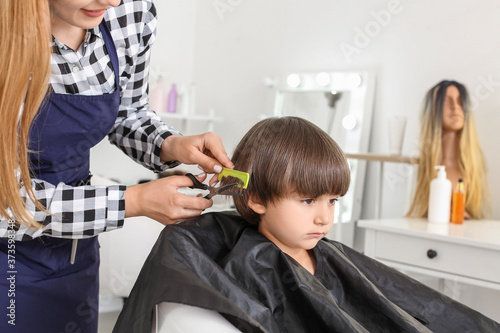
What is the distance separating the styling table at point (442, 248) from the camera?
2.07m

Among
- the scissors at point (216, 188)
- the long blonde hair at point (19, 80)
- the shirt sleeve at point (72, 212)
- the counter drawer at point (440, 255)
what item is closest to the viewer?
the long blonde hair at point (19, 80)

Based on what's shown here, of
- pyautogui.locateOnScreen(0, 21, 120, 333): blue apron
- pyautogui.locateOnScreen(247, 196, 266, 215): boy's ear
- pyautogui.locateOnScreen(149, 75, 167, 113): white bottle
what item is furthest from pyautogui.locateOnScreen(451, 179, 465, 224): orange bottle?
pyautogui.locateOnScreen(149, 75, 167, 113): white bottle

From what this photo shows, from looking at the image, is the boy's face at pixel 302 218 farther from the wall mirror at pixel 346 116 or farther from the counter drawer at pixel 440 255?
the wall mirror at pixel 346 116

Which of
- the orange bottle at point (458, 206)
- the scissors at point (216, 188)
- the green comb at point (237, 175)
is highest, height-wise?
the green comb at point (237, 175)

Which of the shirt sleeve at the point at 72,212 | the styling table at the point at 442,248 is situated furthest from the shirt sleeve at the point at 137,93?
A: the styling table at the point at 442,248

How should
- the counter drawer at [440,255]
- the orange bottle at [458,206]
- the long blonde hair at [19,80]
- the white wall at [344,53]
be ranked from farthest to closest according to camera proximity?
the white wall at [344,53] < the orange bottle at [458,206] < the counter drawer at [440,255] < the long blonde hair at [19,80]

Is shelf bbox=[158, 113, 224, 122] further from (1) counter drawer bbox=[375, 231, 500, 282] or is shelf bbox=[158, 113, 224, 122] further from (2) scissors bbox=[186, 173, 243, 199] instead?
(2) scissors bbox=[186, 173, 243, 199]

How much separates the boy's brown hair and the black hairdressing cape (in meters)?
0.15

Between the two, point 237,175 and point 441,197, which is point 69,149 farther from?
point 441,197

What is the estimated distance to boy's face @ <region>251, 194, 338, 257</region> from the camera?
4.61ft

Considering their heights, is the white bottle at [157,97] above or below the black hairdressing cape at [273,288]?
above

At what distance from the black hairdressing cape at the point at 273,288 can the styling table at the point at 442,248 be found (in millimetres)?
708

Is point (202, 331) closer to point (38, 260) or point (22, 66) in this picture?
point (38, 260)

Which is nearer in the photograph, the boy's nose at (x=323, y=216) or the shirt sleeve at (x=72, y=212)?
the shirt sleeve at (x=72, y=212)
